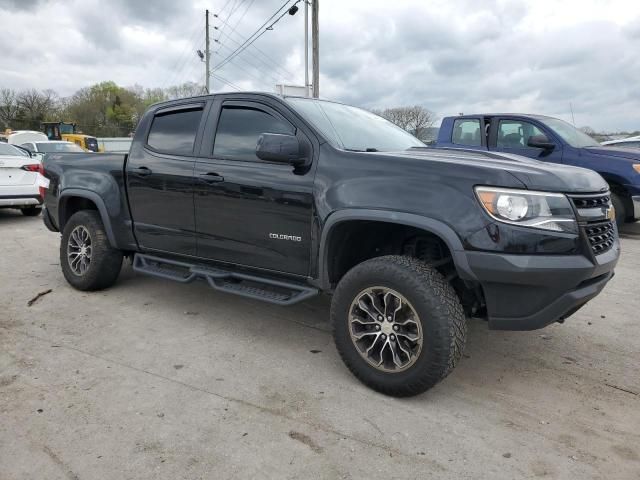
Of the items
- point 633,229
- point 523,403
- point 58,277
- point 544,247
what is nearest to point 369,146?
point 544,247

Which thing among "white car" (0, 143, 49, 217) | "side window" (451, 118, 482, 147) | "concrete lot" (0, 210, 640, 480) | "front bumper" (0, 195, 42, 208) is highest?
"side window" (451, 118, 482, 147)

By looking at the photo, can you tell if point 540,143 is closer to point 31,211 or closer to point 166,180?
point 166,180

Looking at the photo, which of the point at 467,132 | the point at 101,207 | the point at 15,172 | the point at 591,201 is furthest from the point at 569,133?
the point at 15,172

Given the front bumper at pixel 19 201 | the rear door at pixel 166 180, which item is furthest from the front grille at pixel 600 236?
the front bumper at pixel 19 201

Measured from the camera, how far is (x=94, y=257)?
4.74 metres

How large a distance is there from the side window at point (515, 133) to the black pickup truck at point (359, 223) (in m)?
4.54

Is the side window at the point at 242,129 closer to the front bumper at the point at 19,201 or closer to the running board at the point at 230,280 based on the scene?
the running board at the point at 230,280

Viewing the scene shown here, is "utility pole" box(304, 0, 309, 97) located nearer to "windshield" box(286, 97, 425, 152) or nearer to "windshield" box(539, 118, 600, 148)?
"windshield" box(539, 118, 600, 148)

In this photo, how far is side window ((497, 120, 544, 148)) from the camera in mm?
7953

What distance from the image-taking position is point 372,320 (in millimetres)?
3020

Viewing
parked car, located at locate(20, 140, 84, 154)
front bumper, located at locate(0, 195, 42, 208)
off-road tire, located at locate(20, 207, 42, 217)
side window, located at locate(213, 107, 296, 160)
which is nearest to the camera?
side window, located at locate(213, 107, 296, 160)

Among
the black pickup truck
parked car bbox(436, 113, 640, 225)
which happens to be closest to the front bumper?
the black pickup truck

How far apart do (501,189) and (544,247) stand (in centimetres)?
37

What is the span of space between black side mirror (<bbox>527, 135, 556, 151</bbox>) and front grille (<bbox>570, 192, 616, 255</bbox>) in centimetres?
462
